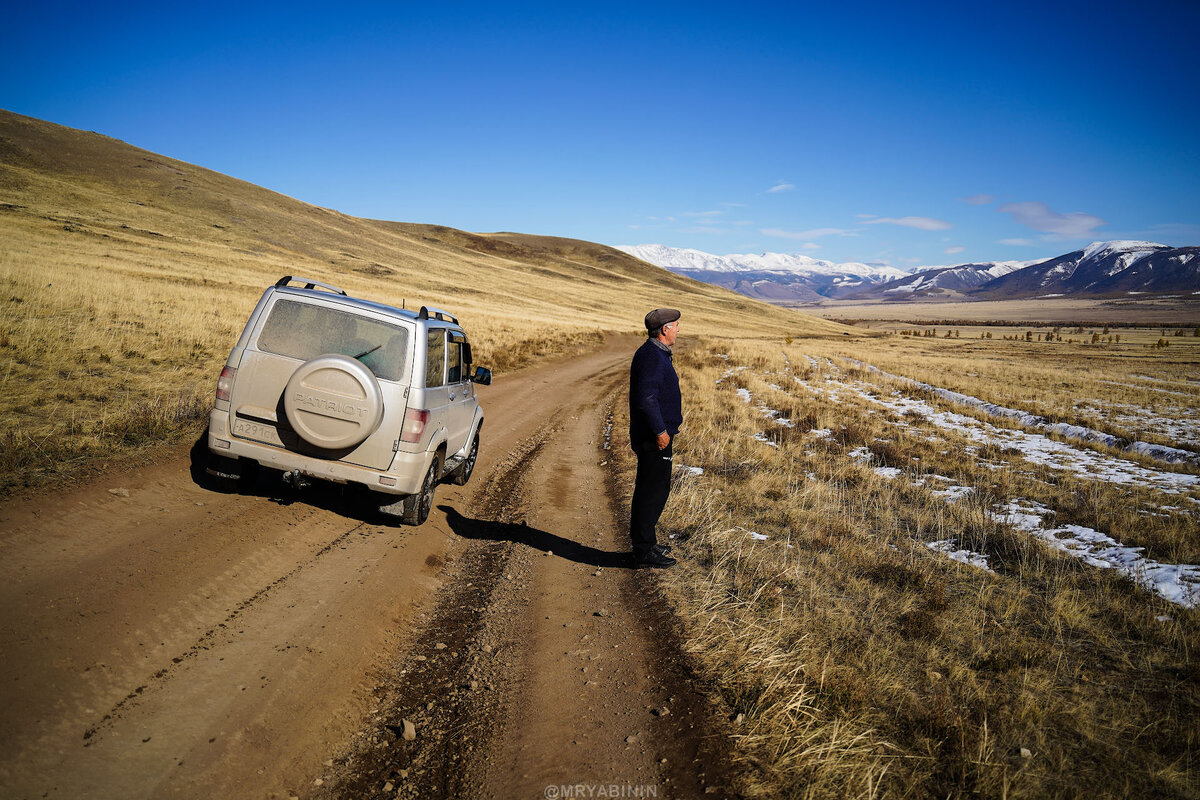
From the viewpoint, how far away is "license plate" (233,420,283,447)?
5680mm

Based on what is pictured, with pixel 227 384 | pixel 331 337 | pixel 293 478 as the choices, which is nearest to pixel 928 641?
pixel 293 478

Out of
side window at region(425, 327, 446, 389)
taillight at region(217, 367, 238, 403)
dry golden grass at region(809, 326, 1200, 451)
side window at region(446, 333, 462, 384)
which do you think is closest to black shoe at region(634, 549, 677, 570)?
side window at region(425, 327, 446, 389)

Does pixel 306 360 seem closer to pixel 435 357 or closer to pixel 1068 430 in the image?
pixel 435 357

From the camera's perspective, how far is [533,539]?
6520 millimetres

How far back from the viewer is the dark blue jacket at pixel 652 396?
5375mm

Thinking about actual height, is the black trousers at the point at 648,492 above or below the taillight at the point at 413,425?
below

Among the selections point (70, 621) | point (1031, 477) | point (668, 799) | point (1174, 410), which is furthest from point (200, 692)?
point (1174, 410)

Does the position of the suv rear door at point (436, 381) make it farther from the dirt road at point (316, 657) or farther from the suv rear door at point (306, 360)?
the dirt road at point (316, 657)

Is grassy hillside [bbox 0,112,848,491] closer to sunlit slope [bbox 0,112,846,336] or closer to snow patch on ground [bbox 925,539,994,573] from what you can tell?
sunlit slope [bbox 0,112,846,336]

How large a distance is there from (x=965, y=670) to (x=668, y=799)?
2591 mm

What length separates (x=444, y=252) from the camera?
97375 millimetres

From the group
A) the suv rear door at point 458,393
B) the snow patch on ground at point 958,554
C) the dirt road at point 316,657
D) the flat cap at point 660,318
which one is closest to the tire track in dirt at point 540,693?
the dirt road at point 316,657

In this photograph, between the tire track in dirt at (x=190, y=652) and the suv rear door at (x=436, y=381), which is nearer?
the tire track in dirt at (x=190, y=652)

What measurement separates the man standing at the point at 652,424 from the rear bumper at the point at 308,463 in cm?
225
